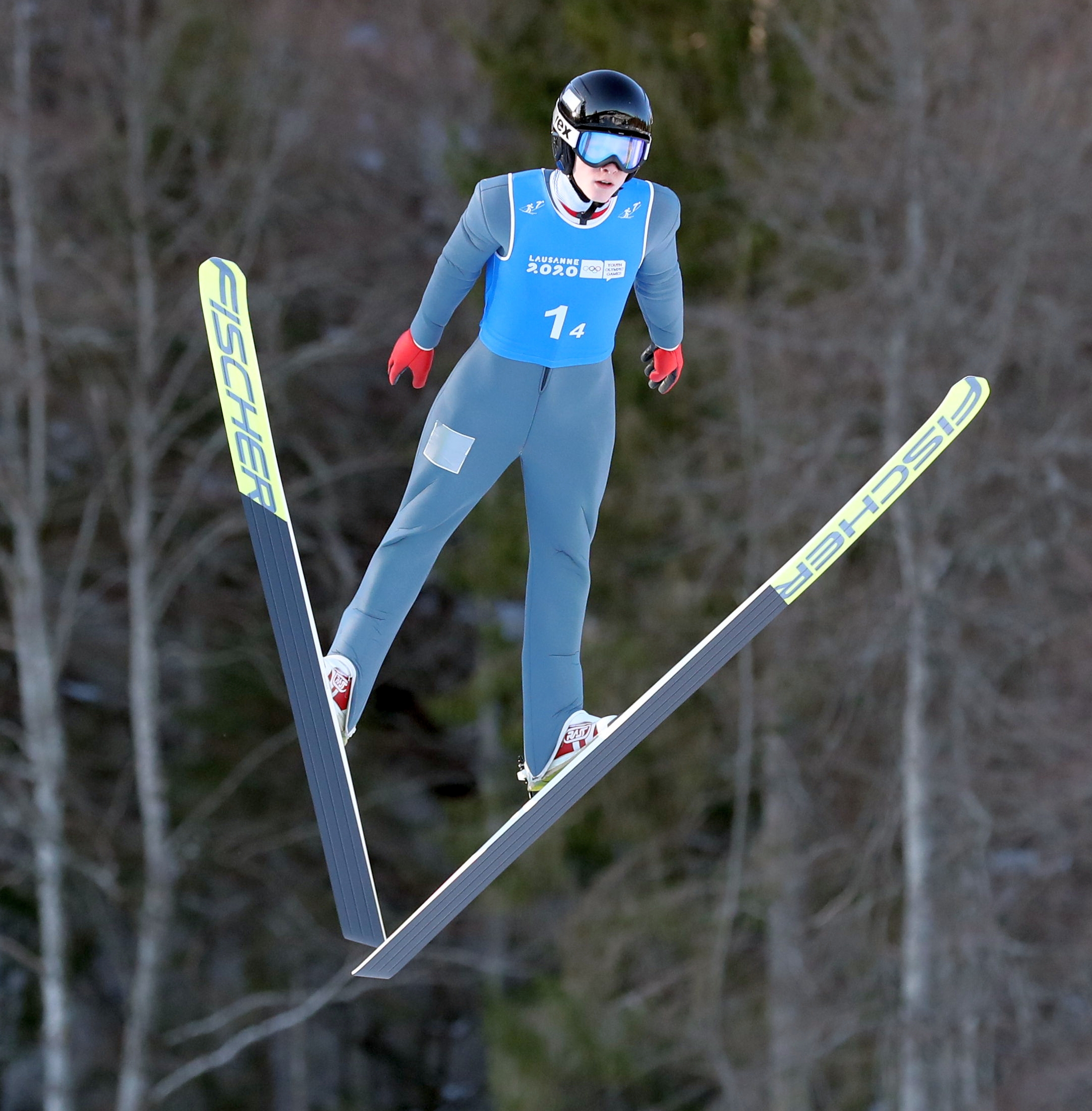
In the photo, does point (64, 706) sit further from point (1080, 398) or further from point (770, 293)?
point (1080, 398)

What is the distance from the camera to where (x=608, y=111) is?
10.8ft

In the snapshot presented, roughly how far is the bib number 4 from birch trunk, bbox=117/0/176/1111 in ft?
31.1

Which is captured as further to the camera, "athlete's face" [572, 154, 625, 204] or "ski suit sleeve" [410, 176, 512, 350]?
"ski suit sleeve" [410, 176, 512, 350]

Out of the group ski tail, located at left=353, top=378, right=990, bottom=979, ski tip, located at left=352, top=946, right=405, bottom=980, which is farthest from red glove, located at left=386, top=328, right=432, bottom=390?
ski tip, located at left=352, top=946, right=405, bottom=980

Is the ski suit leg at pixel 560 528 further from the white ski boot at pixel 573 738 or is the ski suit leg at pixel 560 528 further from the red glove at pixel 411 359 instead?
the red glove at pixel 411 359

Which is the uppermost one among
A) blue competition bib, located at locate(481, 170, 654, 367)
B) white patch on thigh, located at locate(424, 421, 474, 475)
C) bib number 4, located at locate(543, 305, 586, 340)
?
blue competition bib, located at locate(481, 170, 654, 367)

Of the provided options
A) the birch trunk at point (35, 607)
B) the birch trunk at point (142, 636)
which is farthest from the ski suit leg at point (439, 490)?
the birch trunk at point (35, 607)

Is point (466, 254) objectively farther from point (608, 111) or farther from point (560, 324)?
point (608, 111)

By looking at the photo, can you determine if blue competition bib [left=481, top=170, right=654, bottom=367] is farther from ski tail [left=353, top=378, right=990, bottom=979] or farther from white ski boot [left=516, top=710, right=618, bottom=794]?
white ski boot [left=516, top=710, right=618, bottom=794]

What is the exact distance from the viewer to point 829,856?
613 inches

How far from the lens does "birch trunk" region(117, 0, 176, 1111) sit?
12.7 meters

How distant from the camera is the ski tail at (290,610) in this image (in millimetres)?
3604

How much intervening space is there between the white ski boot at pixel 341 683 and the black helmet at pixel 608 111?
1313mm

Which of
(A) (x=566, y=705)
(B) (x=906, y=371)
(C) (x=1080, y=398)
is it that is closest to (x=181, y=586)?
(B) (x=906, y=371)
